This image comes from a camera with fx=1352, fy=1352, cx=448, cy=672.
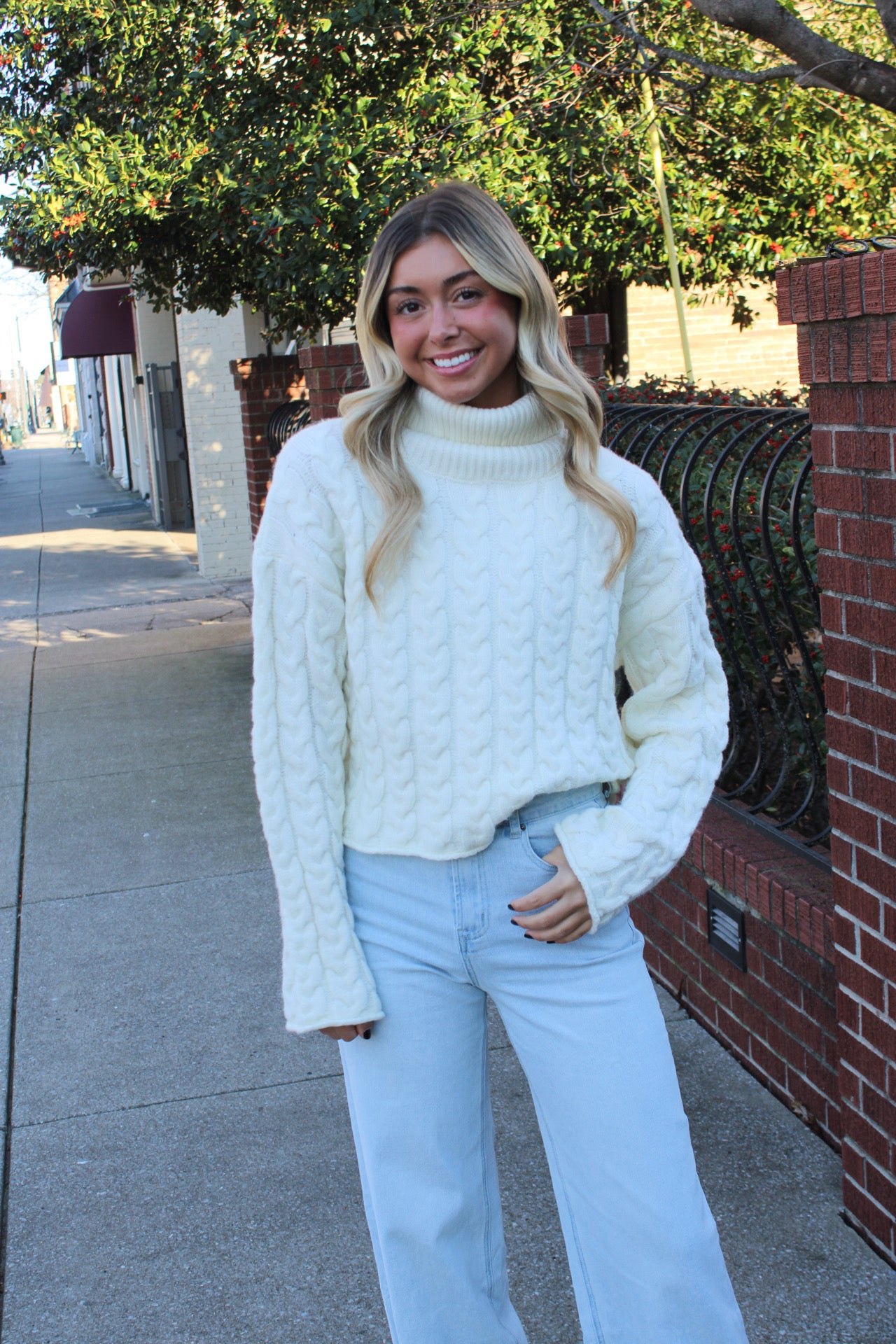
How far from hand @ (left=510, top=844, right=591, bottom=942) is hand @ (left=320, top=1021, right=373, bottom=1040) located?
245mm

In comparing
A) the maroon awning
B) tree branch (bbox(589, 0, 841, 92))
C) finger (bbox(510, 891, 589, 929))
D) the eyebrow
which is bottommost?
finger (bbox(510, 891, 589, 929))

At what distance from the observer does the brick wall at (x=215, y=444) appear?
11.7m

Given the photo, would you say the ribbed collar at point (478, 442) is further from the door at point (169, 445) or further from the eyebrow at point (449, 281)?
the door at point (169, 445)

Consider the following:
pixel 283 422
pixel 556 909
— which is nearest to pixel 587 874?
pixel 556 909

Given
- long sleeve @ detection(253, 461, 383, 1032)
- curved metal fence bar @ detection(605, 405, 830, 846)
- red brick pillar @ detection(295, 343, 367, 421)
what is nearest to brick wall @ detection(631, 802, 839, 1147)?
curved metal fence bar @ detection(605, 405, 830, 846)

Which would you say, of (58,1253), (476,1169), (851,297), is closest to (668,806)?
(476,1169)

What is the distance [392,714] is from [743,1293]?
57.6 inches

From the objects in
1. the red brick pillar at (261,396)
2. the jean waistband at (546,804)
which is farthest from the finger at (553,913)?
the red brick pillar at (261,396)

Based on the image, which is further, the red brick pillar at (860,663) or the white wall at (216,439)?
the white wall at (216,439)

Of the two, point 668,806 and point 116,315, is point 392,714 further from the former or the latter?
point 116,315

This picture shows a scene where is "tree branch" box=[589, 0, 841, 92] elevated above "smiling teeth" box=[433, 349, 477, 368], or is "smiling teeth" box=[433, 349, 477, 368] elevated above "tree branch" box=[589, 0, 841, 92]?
"tree branch" box=[589, 0, 841, 92]

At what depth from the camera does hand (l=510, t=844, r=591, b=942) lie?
5.92 ft

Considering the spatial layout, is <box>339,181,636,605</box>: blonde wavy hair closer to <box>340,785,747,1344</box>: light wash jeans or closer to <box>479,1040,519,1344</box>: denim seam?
<box>340,785,747,1344</box>: light wash jeans

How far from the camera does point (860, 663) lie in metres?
2.57
